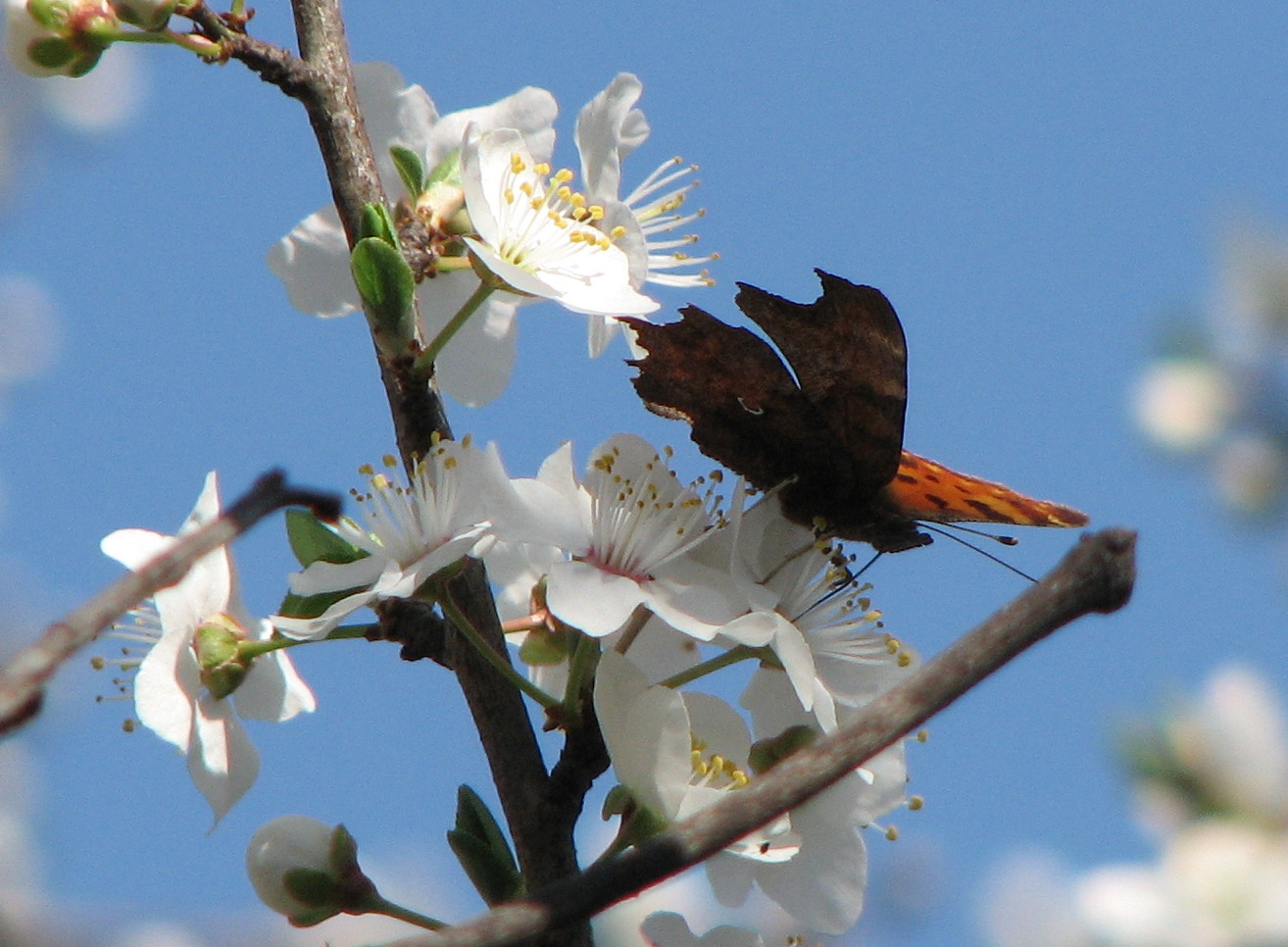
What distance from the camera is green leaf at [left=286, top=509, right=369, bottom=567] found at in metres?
Result: 1.91

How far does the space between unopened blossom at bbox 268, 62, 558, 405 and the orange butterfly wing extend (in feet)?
2.13

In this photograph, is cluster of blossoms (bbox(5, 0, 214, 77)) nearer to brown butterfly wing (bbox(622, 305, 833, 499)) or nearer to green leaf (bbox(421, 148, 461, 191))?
green leaf (bbox(421, 148, 461, 191))

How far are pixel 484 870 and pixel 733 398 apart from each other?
777 mm

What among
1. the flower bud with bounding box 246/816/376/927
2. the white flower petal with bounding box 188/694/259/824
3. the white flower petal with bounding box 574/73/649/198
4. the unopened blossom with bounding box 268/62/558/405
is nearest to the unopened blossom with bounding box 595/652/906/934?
the flower bud with bounding box 246/816/376/927

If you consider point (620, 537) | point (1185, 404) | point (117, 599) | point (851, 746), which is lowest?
point (851, 746)

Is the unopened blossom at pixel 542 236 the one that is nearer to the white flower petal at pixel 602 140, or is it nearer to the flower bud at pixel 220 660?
the white flower petal at pixel 602 140

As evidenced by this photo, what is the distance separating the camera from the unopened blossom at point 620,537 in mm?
1743

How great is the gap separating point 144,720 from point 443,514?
450 mm

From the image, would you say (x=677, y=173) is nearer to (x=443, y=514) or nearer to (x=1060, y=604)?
(x=443, y=514)

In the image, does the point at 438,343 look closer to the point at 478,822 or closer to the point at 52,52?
the point at 478,822

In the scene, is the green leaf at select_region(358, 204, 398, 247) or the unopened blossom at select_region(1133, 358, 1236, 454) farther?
the unopened blossom at select_region(1133, 358, 1236, 454)

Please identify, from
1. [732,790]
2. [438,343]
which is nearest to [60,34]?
[438,343]

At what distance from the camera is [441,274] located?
2201mm

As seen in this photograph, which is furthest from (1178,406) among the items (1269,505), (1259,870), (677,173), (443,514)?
(443,514)
